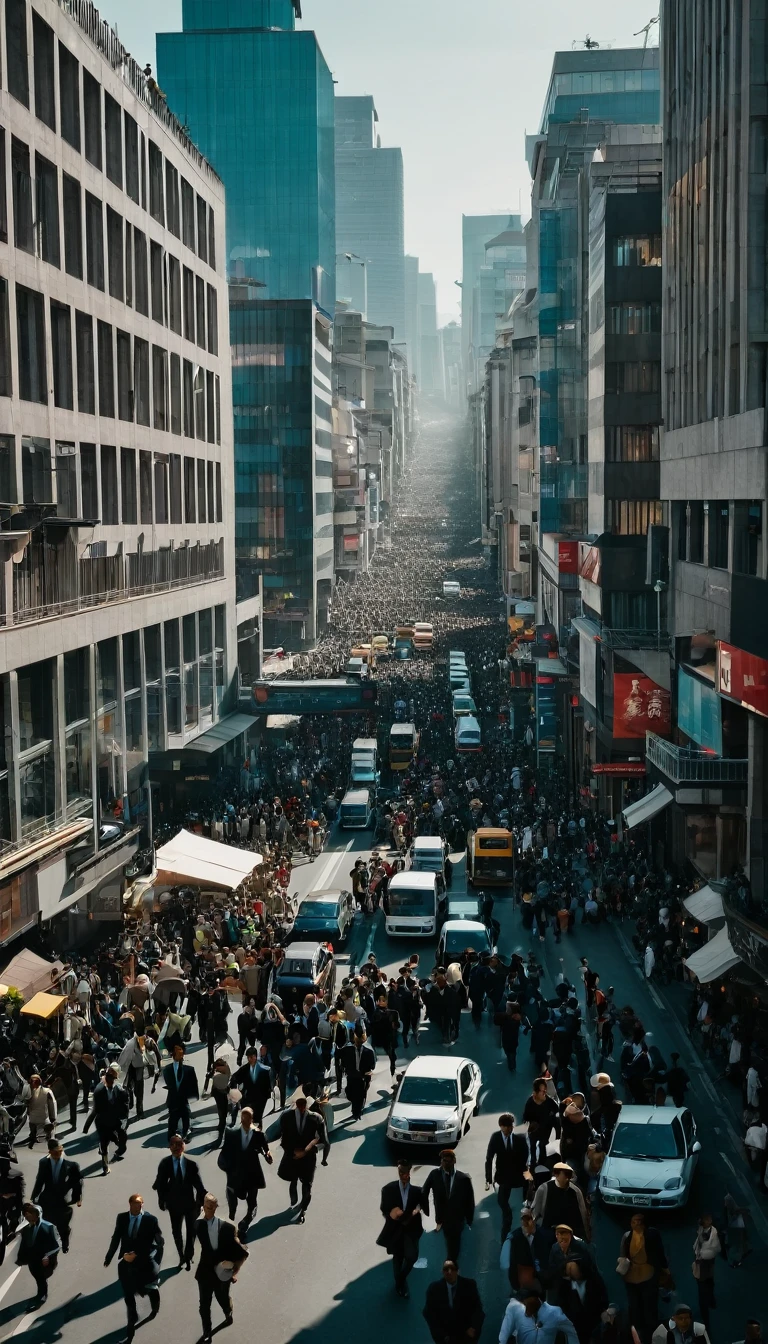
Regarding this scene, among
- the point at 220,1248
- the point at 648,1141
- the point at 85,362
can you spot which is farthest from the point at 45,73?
the point at 220,1248

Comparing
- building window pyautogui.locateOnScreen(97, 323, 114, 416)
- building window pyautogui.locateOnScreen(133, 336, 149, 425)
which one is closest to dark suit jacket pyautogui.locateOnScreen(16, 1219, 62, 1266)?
building window pyautogui.locateOnScreen(97, 323, 114, 416)

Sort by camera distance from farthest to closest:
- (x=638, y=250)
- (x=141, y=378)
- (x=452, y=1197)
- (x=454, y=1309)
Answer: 1. (x=638, y=250)
2. (x=141, y=378)
3. (x=452, y=1197)
4. (x=454, y=1309)

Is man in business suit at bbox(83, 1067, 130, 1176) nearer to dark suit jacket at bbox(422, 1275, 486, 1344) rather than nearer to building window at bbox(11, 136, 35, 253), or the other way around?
dark suit jacket at bbox(422, 1275, 486, 1344)

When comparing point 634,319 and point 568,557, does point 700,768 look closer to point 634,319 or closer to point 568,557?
point 634,319

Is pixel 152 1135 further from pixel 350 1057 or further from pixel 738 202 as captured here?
pixel 738 202

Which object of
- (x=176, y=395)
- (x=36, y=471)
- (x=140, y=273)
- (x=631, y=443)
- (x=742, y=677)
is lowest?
(x=742, y=677)

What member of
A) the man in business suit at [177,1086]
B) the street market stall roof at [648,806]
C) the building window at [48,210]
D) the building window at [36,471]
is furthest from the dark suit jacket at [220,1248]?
the street market stall roof at [648,806]
